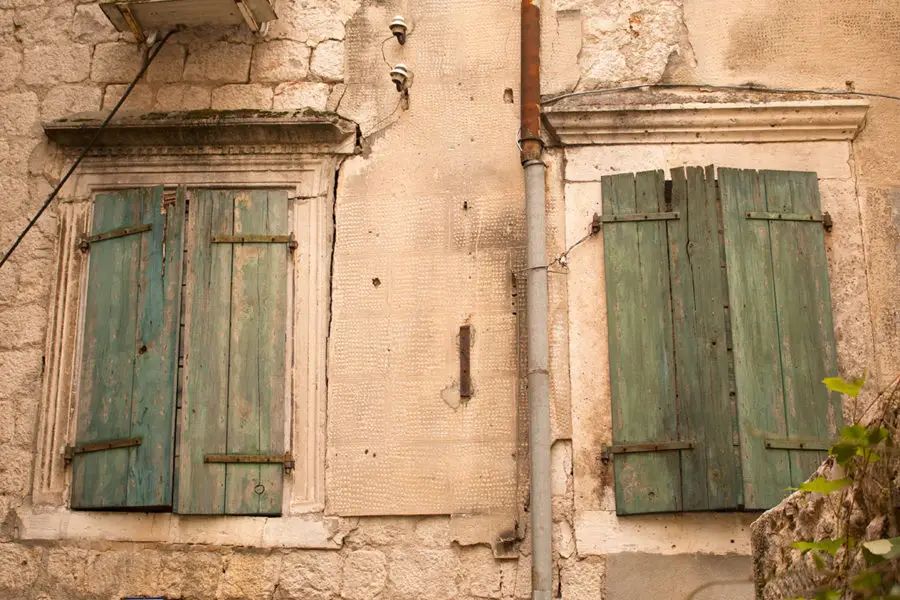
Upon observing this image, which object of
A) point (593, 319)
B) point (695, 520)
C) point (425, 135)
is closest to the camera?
point (695, 520)

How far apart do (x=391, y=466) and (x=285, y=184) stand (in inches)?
68.8

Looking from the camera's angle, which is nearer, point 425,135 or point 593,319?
point 593,319

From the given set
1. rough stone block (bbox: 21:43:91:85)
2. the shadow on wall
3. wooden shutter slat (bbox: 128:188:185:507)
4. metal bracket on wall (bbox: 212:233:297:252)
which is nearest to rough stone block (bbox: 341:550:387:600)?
wooden shutter slat (bbox: 128:188:185:507)

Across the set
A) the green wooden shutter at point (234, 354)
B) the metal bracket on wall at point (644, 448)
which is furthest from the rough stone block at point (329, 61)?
the metal bracket on wall at point (644, 448)

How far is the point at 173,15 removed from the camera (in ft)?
22.9

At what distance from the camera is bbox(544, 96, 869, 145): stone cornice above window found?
21.8ft

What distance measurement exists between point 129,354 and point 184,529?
999mm

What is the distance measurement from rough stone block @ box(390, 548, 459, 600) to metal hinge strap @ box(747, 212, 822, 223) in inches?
95.2

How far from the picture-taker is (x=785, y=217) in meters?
6.44

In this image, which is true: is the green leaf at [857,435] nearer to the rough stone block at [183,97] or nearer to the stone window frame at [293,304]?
the stone window frame at [293,304]

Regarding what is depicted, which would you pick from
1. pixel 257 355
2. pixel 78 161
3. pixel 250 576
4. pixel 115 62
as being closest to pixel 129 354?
pixel 257 355

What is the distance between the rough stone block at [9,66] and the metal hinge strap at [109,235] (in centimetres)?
118

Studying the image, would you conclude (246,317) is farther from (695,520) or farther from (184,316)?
(695,520)

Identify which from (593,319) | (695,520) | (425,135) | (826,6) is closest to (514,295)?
(593,319)
